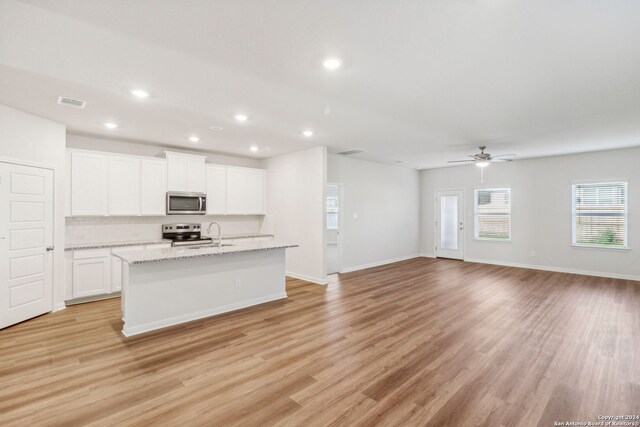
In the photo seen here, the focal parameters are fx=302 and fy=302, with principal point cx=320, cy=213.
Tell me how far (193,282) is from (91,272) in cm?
203

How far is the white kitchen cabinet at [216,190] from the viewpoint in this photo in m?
6.29

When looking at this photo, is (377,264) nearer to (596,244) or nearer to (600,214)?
(596,244)

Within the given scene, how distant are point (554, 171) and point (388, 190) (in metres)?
3.89

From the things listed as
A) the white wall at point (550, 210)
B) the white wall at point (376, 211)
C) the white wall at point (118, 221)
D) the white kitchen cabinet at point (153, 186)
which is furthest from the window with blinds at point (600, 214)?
the white kitchen cabinet at point (153, 186)

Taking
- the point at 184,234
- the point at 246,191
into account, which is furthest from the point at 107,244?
the point at 246,191

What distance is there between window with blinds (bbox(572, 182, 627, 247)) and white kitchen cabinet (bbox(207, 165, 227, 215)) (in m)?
7.91

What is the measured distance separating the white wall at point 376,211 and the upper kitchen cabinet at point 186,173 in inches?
108

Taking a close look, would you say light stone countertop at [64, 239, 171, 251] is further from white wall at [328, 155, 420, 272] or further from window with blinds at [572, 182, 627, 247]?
window with blinds at [572, 182, 627, 247]

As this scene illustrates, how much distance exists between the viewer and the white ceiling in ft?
6.43

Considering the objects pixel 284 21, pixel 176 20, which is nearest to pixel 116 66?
pixel 176 20

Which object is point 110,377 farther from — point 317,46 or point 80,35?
point 317,46

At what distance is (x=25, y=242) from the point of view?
13.0 feet

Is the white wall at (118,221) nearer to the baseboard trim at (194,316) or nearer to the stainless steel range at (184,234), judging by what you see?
the stainless steel range at (184,234)

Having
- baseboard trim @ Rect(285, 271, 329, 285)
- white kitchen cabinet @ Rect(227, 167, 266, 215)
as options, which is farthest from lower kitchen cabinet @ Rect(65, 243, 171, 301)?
baseboard trim @ Rect(285, 271, 329, 285)
